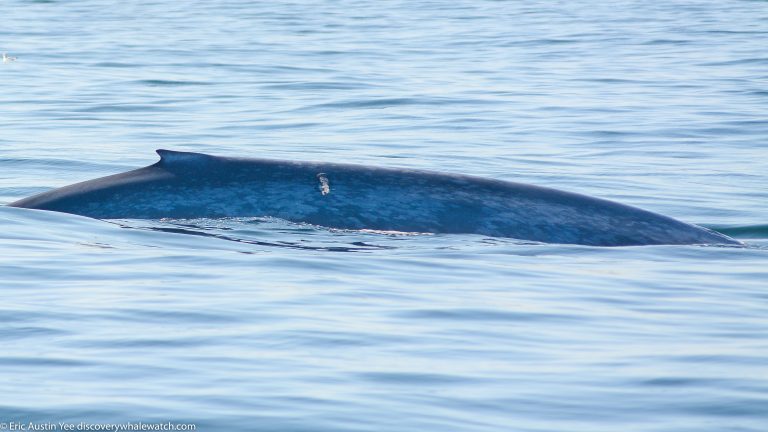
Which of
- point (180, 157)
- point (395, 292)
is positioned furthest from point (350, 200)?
point (395, 292)

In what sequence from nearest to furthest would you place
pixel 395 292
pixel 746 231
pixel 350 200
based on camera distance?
pixel 395 292 → pixel 350 200 → pixel 746 231

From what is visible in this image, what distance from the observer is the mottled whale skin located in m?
9.77

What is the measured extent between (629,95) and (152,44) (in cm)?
1310

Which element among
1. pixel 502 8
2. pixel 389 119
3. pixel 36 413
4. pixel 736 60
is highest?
pixel 502 8

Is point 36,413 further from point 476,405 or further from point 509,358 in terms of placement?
point 509,358

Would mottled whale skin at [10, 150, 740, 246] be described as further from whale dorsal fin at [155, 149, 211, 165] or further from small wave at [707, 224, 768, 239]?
small wave at [707, 224, 768, 239]

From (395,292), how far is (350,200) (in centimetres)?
129

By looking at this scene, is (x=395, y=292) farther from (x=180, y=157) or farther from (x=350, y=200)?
(x=180, y=157)

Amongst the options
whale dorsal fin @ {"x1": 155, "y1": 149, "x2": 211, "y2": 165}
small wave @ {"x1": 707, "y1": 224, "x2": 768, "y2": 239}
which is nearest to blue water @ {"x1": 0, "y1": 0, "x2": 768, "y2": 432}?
small wave @ {"x1": 707, "y1": 224, "x2": 768, "y2": 239}

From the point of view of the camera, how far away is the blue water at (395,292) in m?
6.23

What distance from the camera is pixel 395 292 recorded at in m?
8.62

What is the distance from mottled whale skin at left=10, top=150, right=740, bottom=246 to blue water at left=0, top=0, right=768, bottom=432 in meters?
0.10

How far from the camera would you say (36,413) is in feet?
19.5

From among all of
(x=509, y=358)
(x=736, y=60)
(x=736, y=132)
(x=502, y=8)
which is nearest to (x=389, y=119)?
(x=736, y=132)
